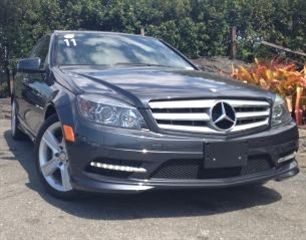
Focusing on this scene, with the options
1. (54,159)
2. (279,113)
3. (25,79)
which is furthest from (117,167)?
(25,79)

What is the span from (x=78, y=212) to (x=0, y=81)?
29.9 feet

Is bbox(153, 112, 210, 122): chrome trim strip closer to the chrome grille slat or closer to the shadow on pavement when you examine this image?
the chrome grille slat

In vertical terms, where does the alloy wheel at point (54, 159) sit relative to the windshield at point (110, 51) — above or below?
below

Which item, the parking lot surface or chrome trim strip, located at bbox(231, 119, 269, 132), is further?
chrome trim strip, located at bbox(231, 119, 269, 132)

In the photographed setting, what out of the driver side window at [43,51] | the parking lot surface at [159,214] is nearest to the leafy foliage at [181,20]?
the driver side window at [43,51]

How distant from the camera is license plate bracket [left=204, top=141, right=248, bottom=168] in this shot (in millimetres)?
4422

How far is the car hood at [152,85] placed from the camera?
4.57 metres

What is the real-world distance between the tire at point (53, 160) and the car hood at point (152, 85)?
450 millimetres

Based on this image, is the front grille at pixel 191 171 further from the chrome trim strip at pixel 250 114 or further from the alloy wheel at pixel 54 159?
the alloy wheel at pixel 54 159

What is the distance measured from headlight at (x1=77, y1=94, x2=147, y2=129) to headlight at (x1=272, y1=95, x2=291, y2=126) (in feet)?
3.99

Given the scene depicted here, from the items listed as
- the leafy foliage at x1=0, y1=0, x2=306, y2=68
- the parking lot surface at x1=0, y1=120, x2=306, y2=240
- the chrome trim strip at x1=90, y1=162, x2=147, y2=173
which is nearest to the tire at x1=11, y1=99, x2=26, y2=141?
the parking lot surface at x1=0, y1=120, x2=306, y2=240

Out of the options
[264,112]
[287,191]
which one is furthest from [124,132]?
[287,191]

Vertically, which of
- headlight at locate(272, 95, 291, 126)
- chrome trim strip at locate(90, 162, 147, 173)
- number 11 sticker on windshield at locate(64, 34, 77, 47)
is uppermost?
number 11 sticker on windshield at locate(64, 34, 77, 47)

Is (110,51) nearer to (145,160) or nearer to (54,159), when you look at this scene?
(54,159)
